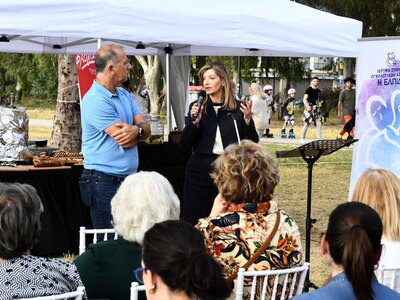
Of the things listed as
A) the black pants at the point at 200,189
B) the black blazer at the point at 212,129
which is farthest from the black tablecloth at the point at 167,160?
the black blazer at the point at 212,129

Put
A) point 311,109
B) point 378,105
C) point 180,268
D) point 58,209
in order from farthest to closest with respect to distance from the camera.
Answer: point 311,109 → point 58,209 → point 378,105 → point 180,268

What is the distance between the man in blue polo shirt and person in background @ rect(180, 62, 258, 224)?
576 millimetres

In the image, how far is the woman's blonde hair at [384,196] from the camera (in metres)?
3.52

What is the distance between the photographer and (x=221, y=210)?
3635 mm

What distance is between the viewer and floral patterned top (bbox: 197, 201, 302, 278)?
3.14 metres

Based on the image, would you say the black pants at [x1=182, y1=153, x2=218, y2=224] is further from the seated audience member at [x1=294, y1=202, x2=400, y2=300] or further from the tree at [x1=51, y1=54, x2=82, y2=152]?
the tree at [x1=51, y1=54, x2=82, y2=152]

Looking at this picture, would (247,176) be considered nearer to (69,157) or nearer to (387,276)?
(387,276)

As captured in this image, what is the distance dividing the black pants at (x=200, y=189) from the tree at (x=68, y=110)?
5475 millimetres

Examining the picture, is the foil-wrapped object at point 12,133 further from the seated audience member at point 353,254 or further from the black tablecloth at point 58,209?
the seated audience member at point 353,254

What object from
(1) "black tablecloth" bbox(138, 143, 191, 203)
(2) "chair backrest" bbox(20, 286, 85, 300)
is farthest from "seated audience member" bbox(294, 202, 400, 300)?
(1) "black tablecloth" bbox(138, 143, 191, 203)

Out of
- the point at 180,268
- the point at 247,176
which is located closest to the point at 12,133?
the point at 247,176

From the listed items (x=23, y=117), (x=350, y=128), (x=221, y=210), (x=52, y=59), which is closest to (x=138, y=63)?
(x=52, y=59)

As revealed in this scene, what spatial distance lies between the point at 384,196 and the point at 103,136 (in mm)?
2156

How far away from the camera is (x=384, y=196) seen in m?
3.52
